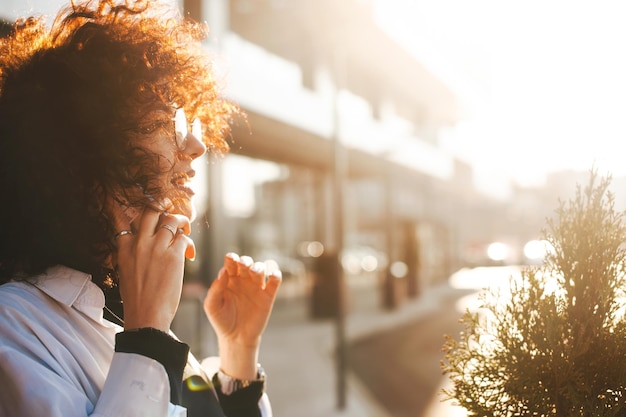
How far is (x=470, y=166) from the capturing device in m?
31.1

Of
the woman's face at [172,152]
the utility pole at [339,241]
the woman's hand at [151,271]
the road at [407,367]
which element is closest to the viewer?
the woman's hand at [151,271]

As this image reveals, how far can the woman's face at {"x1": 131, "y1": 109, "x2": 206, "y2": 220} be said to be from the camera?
1.47m

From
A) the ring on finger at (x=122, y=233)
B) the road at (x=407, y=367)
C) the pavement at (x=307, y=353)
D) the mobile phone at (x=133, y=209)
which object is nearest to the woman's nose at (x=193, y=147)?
the mobile phone at (x=133, y=209)

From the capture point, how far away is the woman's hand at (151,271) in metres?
1.24

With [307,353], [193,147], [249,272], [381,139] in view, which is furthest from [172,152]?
[381,139]

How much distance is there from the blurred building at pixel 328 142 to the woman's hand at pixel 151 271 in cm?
43

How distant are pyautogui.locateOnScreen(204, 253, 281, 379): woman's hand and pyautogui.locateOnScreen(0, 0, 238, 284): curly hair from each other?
47cm

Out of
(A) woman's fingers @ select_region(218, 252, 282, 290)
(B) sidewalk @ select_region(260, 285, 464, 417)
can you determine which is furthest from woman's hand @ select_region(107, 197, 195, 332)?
(B) sidewalk @ select_region(260, 285, 464, 417)

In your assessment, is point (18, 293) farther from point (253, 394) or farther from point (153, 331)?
point (253, 394)

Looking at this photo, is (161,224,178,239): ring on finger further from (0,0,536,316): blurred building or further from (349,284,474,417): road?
(349,284,474,417): road

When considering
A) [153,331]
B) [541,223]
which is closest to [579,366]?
[541,223]

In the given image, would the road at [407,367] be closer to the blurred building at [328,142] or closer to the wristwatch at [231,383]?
the blurred building at [328,142]

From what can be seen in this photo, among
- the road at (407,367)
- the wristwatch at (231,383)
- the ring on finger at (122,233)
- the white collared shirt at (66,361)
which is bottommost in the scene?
the road at (407,367)

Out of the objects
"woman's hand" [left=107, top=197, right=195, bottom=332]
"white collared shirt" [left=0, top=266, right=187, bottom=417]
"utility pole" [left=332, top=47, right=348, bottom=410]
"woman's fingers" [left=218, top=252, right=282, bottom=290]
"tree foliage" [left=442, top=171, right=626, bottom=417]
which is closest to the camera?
"white collared shirt" [left=0, top=266, right=187, bottom=417]
